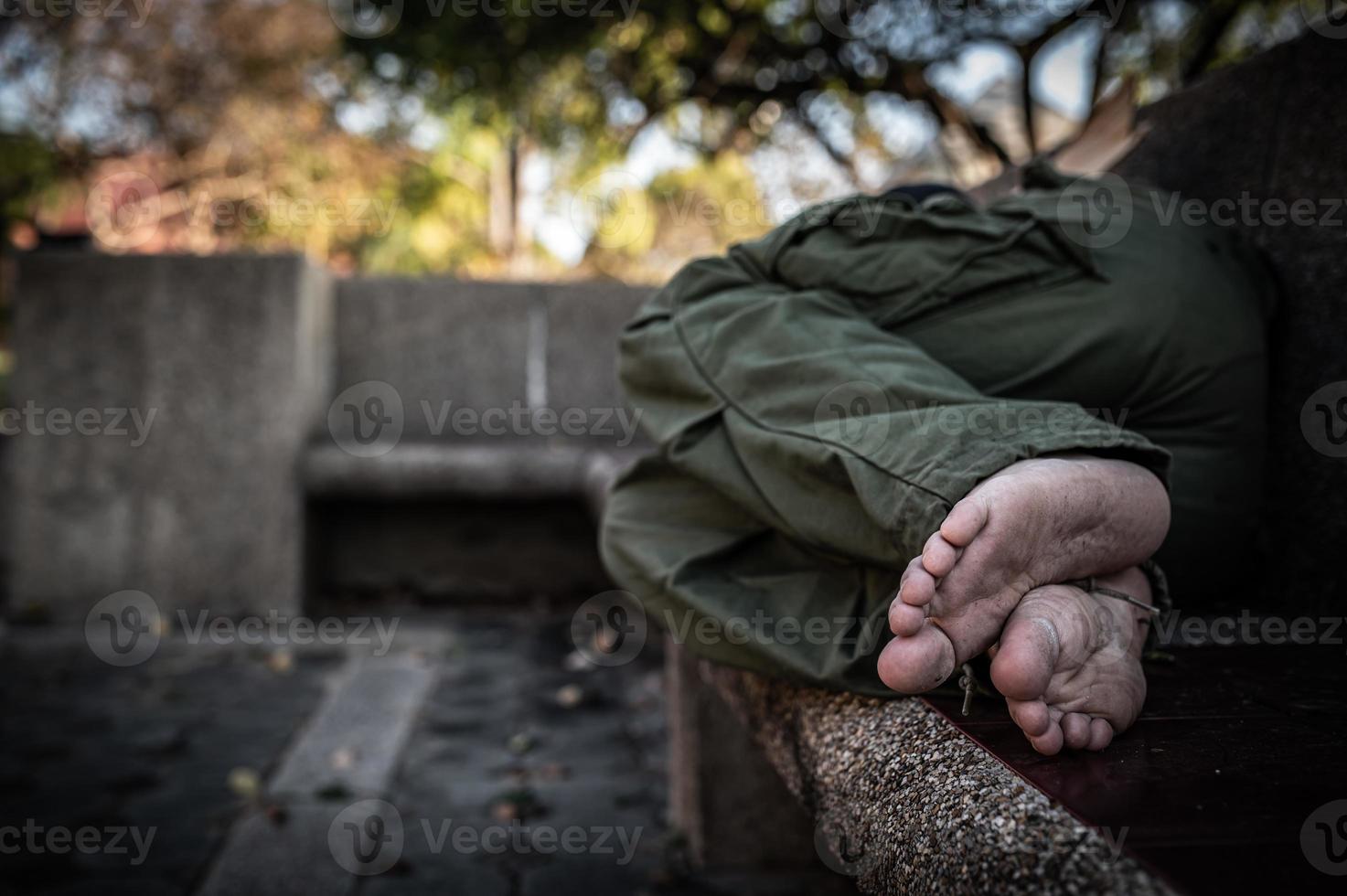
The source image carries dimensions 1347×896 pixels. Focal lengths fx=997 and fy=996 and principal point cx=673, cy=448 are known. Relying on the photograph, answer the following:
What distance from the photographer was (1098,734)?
1025 mm

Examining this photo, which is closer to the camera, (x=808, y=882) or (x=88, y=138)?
(x=808, y=882)

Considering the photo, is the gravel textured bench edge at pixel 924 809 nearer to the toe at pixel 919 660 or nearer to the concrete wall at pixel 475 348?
the toe at pixel 919 660

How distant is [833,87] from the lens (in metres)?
6.77

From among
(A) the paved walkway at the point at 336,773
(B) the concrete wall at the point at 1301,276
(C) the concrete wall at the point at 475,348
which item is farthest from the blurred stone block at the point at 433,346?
(B) the concrete wall at the point at 1301,276

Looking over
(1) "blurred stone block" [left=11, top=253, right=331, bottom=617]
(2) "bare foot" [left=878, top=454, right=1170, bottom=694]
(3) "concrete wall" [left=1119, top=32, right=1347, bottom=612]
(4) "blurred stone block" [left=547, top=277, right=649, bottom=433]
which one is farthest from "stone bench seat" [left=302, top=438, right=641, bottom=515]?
(2) "bare foot" [left=878, top=454, right=1170, bottom=694]

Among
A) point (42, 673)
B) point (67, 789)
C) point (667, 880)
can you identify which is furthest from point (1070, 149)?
point (42, 673)

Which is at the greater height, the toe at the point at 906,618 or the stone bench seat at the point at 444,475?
the toe at the point at 906,618

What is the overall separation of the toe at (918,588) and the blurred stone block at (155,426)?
3.93 m

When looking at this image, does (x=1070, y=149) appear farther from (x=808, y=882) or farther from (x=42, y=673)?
(x=42, y=673)

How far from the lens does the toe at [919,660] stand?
1.07m

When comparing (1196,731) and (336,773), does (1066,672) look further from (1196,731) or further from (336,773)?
(336,773)

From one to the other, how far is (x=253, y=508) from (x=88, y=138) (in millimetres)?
4460

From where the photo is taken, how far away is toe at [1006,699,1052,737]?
1.00 m

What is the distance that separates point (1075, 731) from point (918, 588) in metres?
0.21
